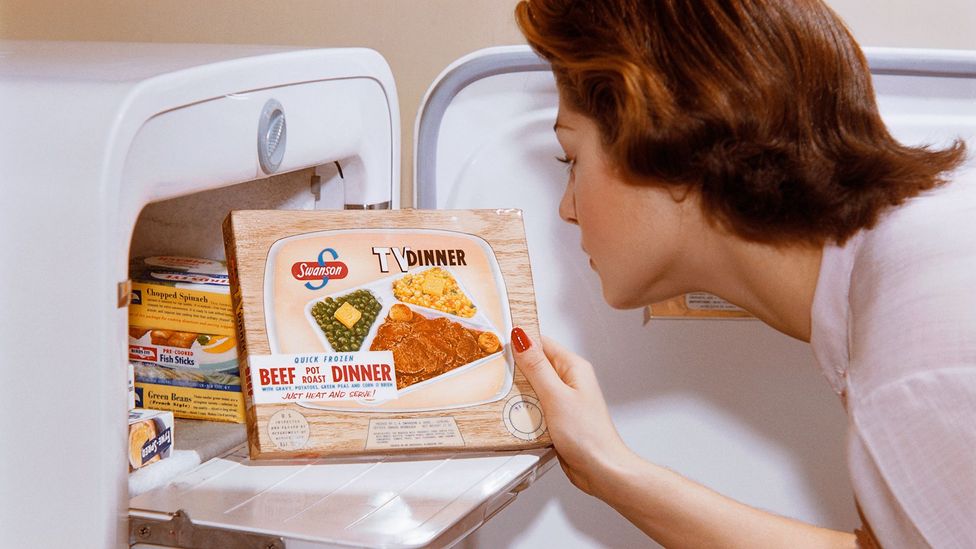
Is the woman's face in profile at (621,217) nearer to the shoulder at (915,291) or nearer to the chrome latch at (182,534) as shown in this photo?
the shoulder at (915,291)

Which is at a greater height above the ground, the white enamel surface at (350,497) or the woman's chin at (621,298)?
the woman's chin at (621,298)

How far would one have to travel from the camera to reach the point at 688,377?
1.19m

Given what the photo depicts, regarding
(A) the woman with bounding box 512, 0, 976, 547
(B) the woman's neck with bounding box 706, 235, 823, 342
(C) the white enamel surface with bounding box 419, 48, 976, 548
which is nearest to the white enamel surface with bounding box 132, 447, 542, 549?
(A) the woman with bounding box 512, 0, 976, 547

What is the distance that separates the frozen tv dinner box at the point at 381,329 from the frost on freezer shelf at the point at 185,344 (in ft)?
0.31

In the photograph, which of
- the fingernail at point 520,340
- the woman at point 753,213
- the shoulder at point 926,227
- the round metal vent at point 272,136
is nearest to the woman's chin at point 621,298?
the woman at point 753,213

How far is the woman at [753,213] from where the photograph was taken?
70 centimetres

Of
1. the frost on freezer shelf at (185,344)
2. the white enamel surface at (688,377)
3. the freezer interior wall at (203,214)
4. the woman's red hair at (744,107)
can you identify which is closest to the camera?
the woman's red hair at (744,107)

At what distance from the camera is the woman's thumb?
0.86m

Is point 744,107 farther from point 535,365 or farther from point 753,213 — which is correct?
point 535,365

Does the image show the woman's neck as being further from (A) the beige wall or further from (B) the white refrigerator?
(A) the beige wall

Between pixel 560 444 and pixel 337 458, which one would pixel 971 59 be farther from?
pixel 337 458

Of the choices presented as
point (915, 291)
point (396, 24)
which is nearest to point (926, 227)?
point (915, 291)

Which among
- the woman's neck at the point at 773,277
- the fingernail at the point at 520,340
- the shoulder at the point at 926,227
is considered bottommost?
the fingernail at the point at 520,340

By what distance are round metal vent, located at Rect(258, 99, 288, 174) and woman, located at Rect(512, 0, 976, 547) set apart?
0.23m
